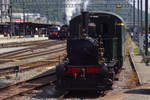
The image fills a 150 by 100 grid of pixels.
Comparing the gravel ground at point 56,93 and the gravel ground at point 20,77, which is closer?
the gravel ground at point 56,93

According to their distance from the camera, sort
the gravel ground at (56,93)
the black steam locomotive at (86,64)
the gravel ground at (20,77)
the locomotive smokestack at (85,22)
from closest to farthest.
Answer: the gravel ground at (56,93)
the black steam locomotive at (86,64)
the locomotive smokestack at (85,22)
the gravel ground at (20,77)

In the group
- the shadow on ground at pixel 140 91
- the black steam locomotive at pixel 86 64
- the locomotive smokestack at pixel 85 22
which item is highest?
the locomotive smokestack at pixel 85 22

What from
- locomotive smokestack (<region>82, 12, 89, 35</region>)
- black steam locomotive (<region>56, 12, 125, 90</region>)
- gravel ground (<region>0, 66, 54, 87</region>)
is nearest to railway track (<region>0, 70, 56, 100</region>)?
gravel ground (<region>0, 66, 54, 87</region>)

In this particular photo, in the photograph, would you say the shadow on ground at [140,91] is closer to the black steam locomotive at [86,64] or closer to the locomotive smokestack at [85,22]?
the black steam locomotive at [86,64]

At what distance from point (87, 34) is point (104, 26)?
62.1 inches

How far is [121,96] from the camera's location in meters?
9.55

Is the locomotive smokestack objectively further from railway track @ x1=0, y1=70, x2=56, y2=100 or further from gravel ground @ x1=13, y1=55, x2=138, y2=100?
railway track @ x1=0, y1=70, x2=56, y2=100

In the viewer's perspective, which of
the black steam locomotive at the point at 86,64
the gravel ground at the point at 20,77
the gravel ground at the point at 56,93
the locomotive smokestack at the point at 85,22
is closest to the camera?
the gravel ground at the point at 56,93

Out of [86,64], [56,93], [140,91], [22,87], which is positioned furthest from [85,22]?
[22,87]

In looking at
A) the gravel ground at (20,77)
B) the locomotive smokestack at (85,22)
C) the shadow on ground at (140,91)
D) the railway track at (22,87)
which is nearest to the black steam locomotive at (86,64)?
the locomotive smokestack at (85,22)

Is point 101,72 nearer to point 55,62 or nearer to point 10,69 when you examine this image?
point 10,69

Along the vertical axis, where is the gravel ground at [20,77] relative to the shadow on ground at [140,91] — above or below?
below

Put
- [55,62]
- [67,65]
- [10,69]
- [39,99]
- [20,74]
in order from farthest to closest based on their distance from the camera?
[55,62] < [20,74] < [10,69] < [67,65] < [39,99]

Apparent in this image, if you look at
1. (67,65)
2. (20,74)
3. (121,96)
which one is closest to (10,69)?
(20,74)
